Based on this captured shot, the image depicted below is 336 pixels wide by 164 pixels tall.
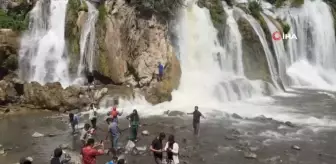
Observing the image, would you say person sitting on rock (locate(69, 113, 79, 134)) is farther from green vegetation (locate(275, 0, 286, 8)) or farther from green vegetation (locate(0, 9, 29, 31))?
green vegetation (locate(275, 0, 286, 8))

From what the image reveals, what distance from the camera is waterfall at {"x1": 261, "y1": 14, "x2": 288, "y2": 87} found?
32.3 metres

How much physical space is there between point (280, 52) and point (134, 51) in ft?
43.4

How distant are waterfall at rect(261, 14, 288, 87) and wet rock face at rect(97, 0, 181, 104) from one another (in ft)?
31.4

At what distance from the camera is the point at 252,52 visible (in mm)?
31312

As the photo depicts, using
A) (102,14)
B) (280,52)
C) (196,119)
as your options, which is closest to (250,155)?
(196,119)

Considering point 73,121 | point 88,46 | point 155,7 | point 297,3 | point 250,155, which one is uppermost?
point 297,3

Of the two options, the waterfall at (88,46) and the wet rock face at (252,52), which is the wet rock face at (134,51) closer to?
the waterfall at (88,46)

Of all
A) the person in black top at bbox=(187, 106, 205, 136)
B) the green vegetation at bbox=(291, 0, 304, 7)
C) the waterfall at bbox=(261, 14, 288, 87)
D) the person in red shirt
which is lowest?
the person in black top at bbox=(187, 106, 205, 136)

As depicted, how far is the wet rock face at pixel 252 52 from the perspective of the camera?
31.0m

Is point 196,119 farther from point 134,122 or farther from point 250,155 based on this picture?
point 134,122

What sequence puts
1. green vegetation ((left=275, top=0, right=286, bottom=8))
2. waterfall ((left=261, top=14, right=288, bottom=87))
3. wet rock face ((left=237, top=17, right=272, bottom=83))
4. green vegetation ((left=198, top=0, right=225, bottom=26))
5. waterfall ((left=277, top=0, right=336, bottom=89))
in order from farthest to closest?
green vegetation ((left=275, top=0, right=286, bottom=8))
waterfall ((left=277, top=0, right=336, bottom=89))
waterfall ((left=261, top=14, right=288, bottom=87))
green vegetation ((left=198, top=0, right=225, bottom=26))
wet rock face ((left=237, top=17, right=272, bottom=83))

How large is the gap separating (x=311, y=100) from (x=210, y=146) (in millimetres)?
12674

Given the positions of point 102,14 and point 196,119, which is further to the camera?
point 102,14

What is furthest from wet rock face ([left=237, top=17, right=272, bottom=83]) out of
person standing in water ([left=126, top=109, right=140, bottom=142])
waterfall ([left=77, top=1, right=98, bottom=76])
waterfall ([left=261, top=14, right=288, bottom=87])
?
person standing in water ([left=126, top=109, right=140, bottom=142])
